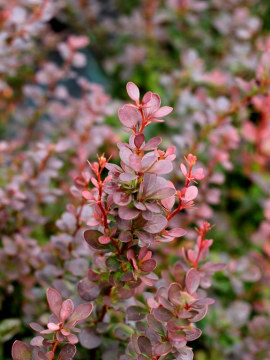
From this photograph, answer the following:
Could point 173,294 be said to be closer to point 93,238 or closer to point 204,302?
point 204,302

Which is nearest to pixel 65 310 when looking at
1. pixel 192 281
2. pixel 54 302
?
pixel 54 302

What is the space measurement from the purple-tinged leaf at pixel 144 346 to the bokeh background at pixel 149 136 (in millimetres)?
215

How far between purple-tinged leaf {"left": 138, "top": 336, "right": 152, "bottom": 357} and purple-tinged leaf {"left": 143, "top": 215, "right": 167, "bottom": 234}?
198 mm

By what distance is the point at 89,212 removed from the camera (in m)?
1.01

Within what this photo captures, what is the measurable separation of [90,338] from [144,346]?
174mm

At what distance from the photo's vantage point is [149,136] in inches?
75.8

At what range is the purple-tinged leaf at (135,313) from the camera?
0.84 metres

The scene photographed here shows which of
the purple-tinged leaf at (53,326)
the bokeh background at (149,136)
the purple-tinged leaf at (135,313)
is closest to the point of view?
the purple-tinged leaf at (53,326)

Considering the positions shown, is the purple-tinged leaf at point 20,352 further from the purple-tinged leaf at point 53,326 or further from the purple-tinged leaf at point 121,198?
the purple-tinged leaf at point 121,198

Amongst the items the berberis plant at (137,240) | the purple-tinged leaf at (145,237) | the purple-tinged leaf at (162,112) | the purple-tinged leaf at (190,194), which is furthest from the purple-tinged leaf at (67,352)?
the purple-tinged leaf at (162,112)

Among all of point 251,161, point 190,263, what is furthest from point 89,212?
point 251,161

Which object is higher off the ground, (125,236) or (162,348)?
(125,236)

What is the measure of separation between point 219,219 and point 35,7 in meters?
1.12

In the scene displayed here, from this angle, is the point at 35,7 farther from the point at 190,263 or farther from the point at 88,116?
the point at 190,263
